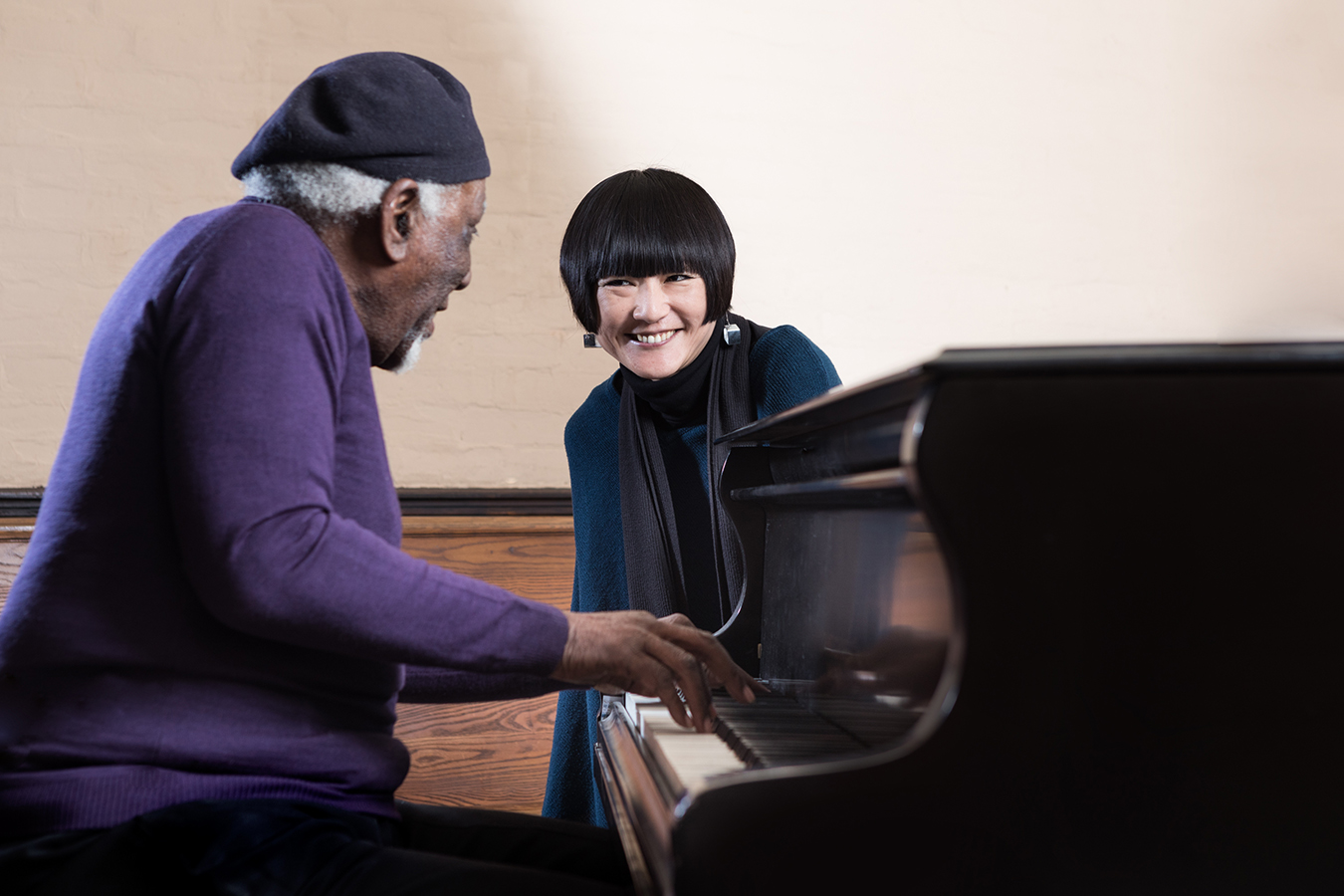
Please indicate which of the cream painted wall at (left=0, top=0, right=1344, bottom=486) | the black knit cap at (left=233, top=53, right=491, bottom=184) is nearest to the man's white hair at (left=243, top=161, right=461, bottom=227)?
the black knit cap at (left=233, top=53, right=491, bottom=184)

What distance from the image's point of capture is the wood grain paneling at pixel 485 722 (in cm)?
220

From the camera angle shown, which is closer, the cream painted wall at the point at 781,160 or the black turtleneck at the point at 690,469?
the black turtleneck at the point at 690,469

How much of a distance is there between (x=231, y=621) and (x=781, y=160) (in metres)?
1.95

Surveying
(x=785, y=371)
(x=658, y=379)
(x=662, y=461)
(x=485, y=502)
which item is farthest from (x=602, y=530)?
(x=485, y=502)

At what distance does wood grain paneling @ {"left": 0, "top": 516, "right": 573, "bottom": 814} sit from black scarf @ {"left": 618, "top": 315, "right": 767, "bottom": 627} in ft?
2.26

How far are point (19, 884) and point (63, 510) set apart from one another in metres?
0.27

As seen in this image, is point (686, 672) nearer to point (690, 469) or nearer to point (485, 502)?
point (690, 469)

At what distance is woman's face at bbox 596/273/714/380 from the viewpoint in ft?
5.36

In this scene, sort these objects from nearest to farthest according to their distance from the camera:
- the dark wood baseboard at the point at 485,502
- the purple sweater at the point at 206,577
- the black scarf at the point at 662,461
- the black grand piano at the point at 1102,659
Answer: the black grand piano at the point at 1102,659
the purple sweater at the point at 206,577
the black scarf at the point at 662,461
the dark wood baseboard at the point at 485,502

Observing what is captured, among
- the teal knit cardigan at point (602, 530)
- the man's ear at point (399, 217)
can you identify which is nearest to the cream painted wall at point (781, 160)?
the teal knit cardigan at point (602, 530)

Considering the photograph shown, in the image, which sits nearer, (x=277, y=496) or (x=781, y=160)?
(x=277, y=496)

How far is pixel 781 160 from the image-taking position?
93.1 inches

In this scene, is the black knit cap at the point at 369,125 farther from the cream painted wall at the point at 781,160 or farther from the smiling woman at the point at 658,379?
the cream painted wall at the point at 781,160

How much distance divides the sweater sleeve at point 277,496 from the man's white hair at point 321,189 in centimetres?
15
